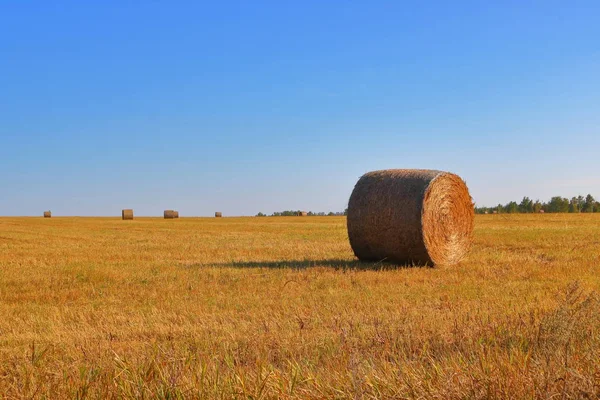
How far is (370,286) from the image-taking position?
9.97m

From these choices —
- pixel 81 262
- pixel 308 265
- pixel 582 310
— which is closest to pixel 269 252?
pixel 308 265

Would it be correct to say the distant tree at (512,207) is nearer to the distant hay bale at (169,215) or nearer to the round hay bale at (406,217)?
the distant hay bale at (169,215)

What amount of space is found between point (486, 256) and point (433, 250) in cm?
260

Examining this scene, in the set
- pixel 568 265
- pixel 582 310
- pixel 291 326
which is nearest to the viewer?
pixel 582 310

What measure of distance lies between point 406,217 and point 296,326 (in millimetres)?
7124

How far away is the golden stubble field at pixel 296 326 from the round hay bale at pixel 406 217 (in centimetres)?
65

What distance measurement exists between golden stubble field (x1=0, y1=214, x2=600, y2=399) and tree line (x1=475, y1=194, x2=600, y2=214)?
38.3 metres

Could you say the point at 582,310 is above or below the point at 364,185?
below

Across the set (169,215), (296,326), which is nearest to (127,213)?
(169,215)

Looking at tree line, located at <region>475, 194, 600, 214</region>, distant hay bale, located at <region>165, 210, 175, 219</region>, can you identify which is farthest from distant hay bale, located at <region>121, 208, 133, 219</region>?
tree line, located at <region>475, 194, 600, 214</region>

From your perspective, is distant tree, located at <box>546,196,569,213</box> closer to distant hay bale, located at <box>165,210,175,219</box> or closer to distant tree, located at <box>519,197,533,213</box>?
distant tree, located at <box>519,197,533,213</box>

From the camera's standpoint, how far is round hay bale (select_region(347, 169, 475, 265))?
43.8ft

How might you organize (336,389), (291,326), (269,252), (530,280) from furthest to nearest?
(269,252)
(530,280)
(291,326)
(336,389)

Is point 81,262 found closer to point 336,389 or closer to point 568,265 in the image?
point 568,265
